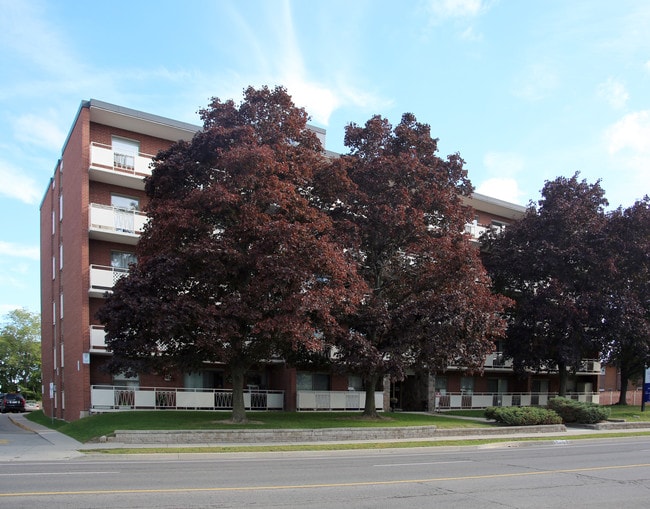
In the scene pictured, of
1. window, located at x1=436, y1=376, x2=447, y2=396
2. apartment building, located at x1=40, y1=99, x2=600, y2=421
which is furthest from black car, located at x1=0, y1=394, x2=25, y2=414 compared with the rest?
window, located at x1=436, y1=376, x2=447, y2=396

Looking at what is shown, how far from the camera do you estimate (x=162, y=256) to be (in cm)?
1919

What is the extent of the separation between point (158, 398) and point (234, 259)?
427 inches

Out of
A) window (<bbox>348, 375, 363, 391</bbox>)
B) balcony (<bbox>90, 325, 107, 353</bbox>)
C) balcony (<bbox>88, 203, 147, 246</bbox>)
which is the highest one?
balcony (<bbox>88, 203, 147, 246</bbox>)

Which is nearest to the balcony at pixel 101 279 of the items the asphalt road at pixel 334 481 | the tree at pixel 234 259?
the tree at pixel 234 259

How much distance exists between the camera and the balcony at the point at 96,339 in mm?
26734

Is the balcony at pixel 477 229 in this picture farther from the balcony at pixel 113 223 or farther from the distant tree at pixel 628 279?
the balcony at pixel 113 223

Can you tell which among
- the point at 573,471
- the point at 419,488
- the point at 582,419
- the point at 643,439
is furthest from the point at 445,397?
the point at 419,488

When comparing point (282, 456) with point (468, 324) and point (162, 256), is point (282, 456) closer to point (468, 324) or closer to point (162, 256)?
point (162, 256)

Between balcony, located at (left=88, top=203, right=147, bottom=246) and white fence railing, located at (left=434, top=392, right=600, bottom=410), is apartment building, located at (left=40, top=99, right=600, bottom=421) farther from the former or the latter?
white fence railing, located at (left=434, top=392, right=600, bottom=410)

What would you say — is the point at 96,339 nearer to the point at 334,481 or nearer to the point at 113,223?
the point at 113,223

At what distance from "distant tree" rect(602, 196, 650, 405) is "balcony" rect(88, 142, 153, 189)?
2457 centimetres

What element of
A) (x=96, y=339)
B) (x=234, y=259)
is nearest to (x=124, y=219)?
(x=96, y=339)

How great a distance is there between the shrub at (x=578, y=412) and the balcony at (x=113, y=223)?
2054cm

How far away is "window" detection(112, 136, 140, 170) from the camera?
28.1 meters
